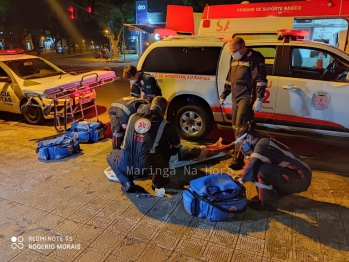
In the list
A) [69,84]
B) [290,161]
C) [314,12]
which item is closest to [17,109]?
[69,84]

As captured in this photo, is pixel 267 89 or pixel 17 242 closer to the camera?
pixel 17 242

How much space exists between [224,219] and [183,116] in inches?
109

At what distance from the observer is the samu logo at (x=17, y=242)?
294 cm

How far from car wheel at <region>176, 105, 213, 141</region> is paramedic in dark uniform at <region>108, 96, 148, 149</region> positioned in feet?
4.82

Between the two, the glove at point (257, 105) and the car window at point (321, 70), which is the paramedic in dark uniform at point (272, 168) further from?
→ the car window at point (321, 70)

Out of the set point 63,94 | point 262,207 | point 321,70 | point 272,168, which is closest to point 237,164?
point 262,207

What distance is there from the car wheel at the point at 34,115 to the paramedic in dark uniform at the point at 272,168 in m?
5.20

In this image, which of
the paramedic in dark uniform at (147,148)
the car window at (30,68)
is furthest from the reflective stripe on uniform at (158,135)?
the car window at (30,68)

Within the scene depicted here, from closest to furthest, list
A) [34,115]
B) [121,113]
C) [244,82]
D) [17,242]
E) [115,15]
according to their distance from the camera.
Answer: [17,242] < [121,113] < [244,82] < [34,115] < [115,15]

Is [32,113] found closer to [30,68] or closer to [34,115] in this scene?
[34,115]

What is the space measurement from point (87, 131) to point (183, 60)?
2226 millimetres

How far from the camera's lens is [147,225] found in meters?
3.25

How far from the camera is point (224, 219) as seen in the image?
3.31m

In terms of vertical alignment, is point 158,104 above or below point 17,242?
above
